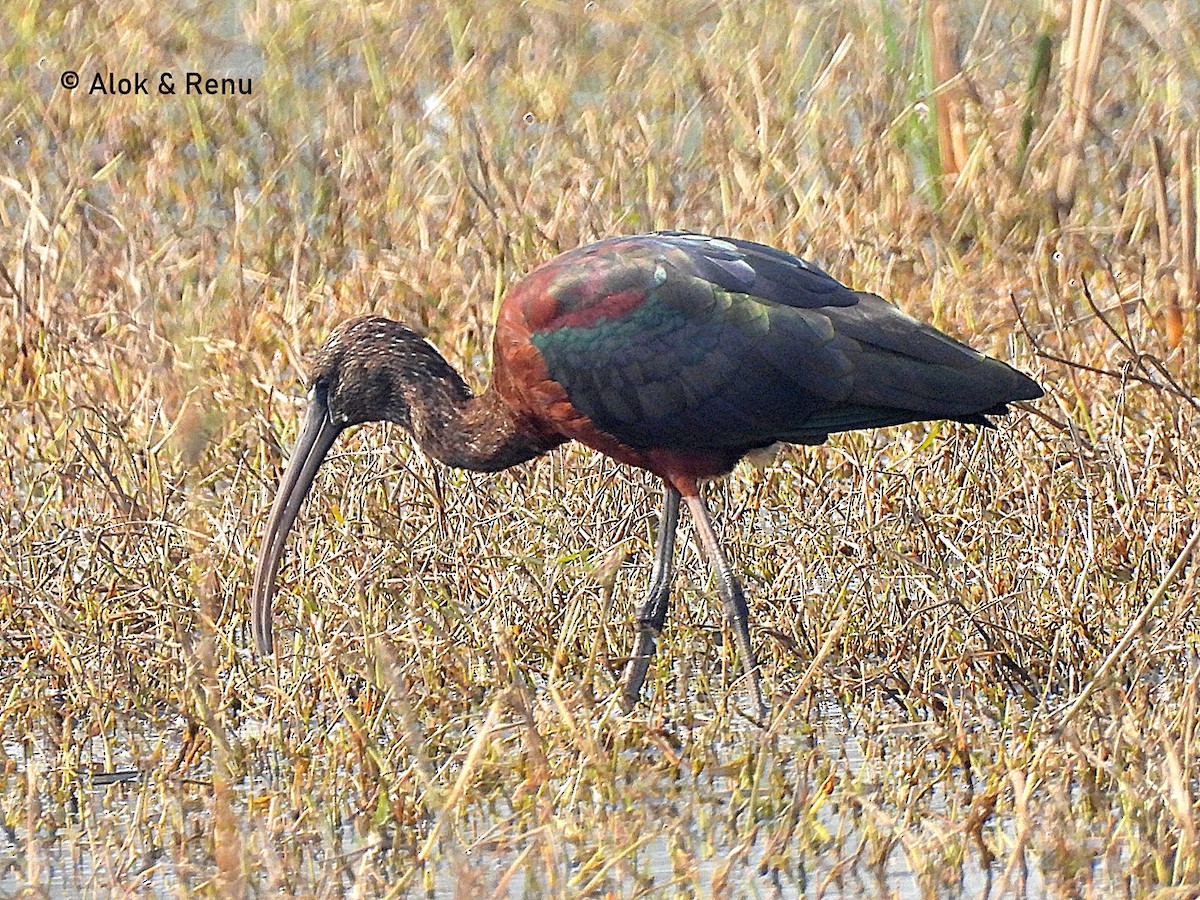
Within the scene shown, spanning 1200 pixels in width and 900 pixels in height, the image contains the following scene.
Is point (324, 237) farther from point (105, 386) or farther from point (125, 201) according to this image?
point (105, 386)

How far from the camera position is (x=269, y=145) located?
7934 mm

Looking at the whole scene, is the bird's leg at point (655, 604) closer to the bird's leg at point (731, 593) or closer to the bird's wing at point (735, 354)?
the bird's leg at point (731, 593)

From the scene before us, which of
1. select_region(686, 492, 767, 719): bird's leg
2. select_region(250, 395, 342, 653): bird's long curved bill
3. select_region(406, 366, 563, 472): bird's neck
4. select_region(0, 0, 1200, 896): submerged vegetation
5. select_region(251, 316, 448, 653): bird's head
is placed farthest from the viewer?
select_region(251, 316, 448, 653): bird's head

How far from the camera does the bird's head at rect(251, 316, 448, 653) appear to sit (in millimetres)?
5320

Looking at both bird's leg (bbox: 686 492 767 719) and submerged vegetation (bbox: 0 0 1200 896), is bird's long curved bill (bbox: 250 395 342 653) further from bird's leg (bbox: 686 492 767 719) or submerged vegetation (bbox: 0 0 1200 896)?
bird's leg (bbox: 686 492 767 719)

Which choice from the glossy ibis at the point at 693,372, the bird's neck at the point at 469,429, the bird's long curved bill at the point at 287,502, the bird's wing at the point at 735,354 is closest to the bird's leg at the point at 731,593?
the glossy ibis at the point at 693,372

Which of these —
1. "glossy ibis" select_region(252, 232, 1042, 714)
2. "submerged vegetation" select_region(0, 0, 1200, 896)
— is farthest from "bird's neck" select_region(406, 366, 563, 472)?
"submerged vegetation" select_region(0, 0, 1200, 896)

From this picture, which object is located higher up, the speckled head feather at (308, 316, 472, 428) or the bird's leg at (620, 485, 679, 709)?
the speckled head feather at (308, 316, 472, 428)

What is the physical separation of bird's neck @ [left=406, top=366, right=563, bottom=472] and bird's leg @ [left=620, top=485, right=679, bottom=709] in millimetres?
278

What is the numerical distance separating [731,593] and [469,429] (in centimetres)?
69

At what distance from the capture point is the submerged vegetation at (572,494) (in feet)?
13.0

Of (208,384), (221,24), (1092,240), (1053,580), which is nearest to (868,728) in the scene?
(1053,580)

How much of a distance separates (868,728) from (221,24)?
5.18m

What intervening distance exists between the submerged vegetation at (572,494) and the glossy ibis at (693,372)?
0.48ft
